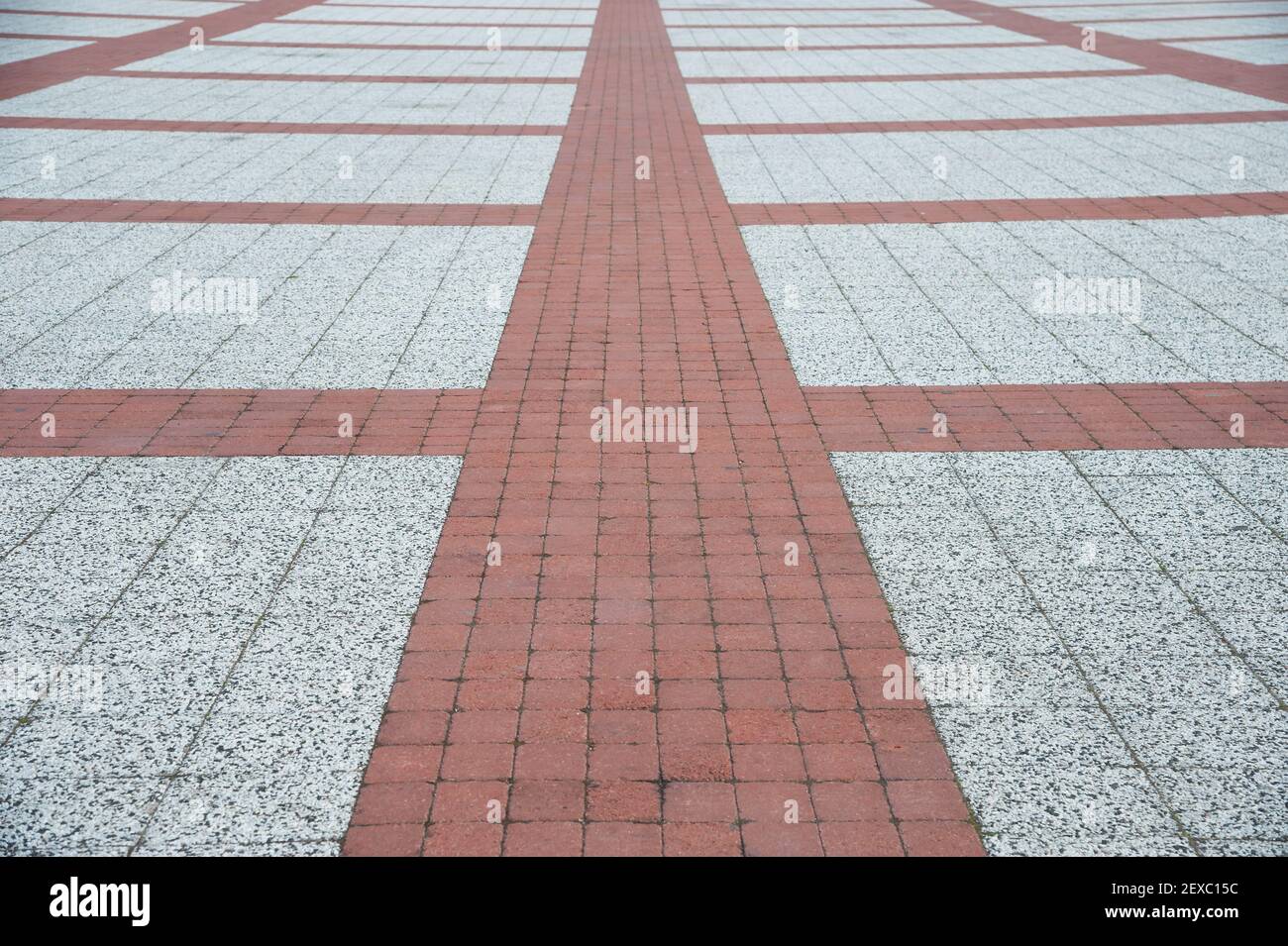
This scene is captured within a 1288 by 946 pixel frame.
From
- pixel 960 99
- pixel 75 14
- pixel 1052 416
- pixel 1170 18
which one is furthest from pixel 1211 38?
pixel 75 14

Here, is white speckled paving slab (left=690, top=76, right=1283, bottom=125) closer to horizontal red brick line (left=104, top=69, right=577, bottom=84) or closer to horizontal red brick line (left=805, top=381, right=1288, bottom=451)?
horizontal red brick line (left=104, top=69, right=577, bottom=84)

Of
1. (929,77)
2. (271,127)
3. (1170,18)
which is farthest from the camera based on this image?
(1170,18)

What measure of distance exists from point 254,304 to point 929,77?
13311mm

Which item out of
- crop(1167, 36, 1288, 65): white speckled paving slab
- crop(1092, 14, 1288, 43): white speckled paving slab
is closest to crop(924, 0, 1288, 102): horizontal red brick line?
crop(1167, 36, 1288, 65): white speckled paving slab

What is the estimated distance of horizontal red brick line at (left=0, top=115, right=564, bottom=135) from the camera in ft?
44.7

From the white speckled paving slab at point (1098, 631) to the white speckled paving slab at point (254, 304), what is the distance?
3161 mm

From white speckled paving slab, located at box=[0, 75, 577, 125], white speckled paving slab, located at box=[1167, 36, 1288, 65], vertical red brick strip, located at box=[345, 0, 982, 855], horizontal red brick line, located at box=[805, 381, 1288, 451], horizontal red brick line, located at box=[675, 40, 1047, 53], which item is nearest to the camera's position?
vertical red brick strip, located at box=[345, 0, 982, 855]

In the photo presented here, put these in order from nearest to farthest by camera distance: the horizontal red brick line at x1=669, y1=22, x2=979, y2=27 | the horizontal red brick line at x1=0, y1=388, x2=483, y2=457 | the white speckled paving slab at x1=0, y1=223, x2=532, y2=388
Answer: the horizontal red brick line at x1=0, y1=388, x2=483, y2=457 → the white speckled paving slab at x1=0, y1=223, x2=532, y2=388 → the horizontal red brick line at x1=669, y1=22, x2=979, y2=27

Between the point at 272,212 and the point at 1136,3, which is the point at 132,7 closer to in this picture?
the point at 272,212

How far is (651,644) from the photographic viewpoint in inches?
173

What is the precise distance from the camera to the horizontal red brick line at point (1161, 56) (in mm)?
16766

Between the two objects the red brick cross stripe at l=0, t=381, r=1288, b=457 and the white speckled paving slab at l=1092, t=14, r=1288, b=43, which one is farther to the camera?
the white speckled paving slab at l=1092, t=14, r=1288, b=43

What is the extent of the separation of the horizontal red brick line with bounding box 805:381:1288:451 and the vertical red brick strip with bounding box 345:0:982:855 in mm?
331

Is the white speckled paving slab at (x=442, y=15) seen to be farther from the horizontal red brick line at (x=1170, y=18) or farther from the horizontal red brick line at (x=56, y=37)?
the horizontal red brick line at (x=1170, y=18)
